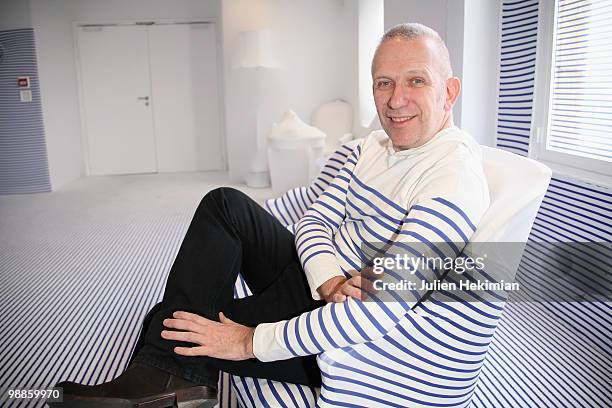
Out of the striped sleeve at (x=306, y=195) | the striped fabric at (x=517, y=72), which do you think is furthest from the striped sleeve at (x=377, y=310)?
the striped fabric at (x=517, y=72)

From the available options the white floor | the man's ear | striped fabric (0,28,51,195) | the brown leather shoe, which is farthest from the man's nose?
striped fabric (0,28,51,195)

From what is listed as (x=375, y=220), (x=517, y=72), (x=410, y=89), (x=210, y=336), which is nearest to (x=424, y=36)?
(x=410, y=89)

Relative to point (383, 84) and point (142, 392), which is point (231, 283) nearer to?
point (142, 392)

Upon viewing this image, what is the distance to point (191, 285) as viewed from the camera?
1307mm

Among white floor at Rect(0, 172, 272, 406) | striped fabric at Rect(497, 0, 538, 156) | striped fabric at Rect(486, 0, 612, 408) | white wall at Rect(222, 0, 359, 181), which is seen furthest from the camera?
white wall at Rect(222, 0, 359, 181)

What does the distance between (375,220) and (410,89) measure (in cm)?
33

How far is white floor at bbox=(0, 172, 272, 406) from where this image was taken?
2.09 metres

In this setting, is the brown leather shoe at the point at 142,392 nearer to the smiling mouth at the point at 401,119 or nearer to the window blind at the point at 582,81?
the smiling mouth at the point at 401,119

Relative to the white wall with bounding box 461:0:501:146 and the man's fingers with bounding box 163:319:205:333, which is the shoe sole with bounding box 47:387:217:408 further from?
the white wall with bounding box 461:0:501:146

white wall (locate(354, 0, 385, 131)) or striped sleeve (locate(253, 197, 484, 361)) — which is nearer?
striped sleeve (locate(253, 197, 484, 361))

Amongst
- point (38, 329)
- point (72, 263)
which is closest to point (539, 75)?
point (38, 329)

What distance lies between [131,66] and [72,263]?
4214mm

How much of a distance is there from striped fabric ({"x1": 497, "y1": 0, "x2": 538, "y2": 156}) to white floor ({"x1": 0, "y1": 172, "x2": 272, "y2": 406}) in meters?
2.01

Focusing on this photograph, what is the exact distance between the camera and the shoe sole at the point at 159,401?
3.71 feet
